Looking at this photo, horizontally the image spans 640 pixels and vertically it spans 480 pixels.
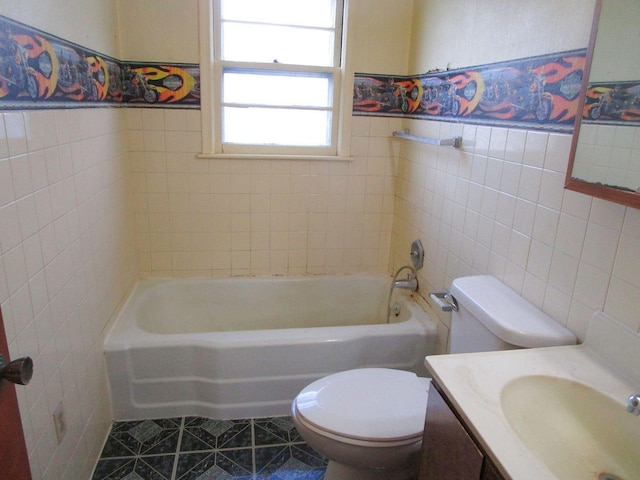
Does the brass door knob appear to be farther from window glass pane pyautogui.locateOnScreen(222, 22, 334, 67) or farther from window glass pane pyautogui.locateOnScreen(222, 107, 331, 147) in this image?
window glass pane pyautogui.locateOnScreen(222, 22, 334, 67)

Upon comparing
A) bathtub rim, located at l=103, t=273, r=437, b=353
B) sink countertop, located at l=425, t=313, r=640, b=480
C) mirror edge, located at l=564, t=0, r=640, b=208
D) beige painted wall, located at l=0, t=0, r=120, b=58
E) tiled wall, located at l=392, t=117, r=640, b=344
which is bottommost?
bathtub rim, located at l=103, t=273, r=437, b=353

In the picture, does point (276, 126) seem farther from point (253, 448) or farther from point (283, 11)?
point (253, 448)

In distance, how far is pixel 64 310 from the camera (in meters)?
1.49

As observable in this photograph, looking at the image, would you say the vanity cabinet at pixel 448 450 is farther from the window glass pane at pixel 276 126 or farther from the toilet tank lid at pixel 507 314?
the window glass pane at pixel 276 126

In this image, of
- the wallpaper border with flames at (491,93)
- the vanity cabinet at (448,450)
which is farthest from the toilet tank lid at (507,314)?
the wallpaper border with flames at (491,93)

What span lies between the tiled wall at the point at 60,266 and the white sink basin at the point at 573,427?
126cm

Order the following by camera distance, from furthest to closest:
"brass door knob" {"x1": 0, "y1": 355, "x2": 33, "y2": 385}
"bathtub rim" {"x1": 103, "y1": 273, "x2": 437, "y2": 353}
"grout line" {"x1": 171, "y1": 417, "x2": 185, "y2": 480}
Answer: "bathtub rim" {"x1": 103, "y1": 273, "x2": 437, "y2": 353} → "grout line" {"x1": 171, "y1": 417, "x2": 185, "y2": 480} → "brass door knob" {"x1": 0, "y1": 355, "x2": 33, "y2": 385}

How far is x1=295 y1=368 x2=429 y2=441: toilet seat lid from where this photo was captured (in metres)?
1.36

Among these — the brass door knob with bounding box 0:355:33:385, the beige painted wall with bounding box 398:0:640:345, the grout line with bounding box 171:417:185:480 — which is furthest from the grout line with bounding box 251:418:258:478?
the brass door knob with bounding box 0:355:33:385

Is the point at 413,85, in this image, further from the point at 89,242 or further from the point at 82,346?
the point at 82,346

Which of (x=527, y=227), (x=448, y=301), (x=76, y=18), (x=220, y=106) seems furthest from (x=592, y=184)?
(x=220, y=106)

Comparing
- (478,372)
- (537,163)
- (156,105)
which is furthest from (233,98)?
(478,372)

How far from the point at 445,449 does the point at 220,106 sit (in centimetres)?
205

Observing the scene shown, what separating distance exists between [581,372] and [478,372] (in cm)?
26
